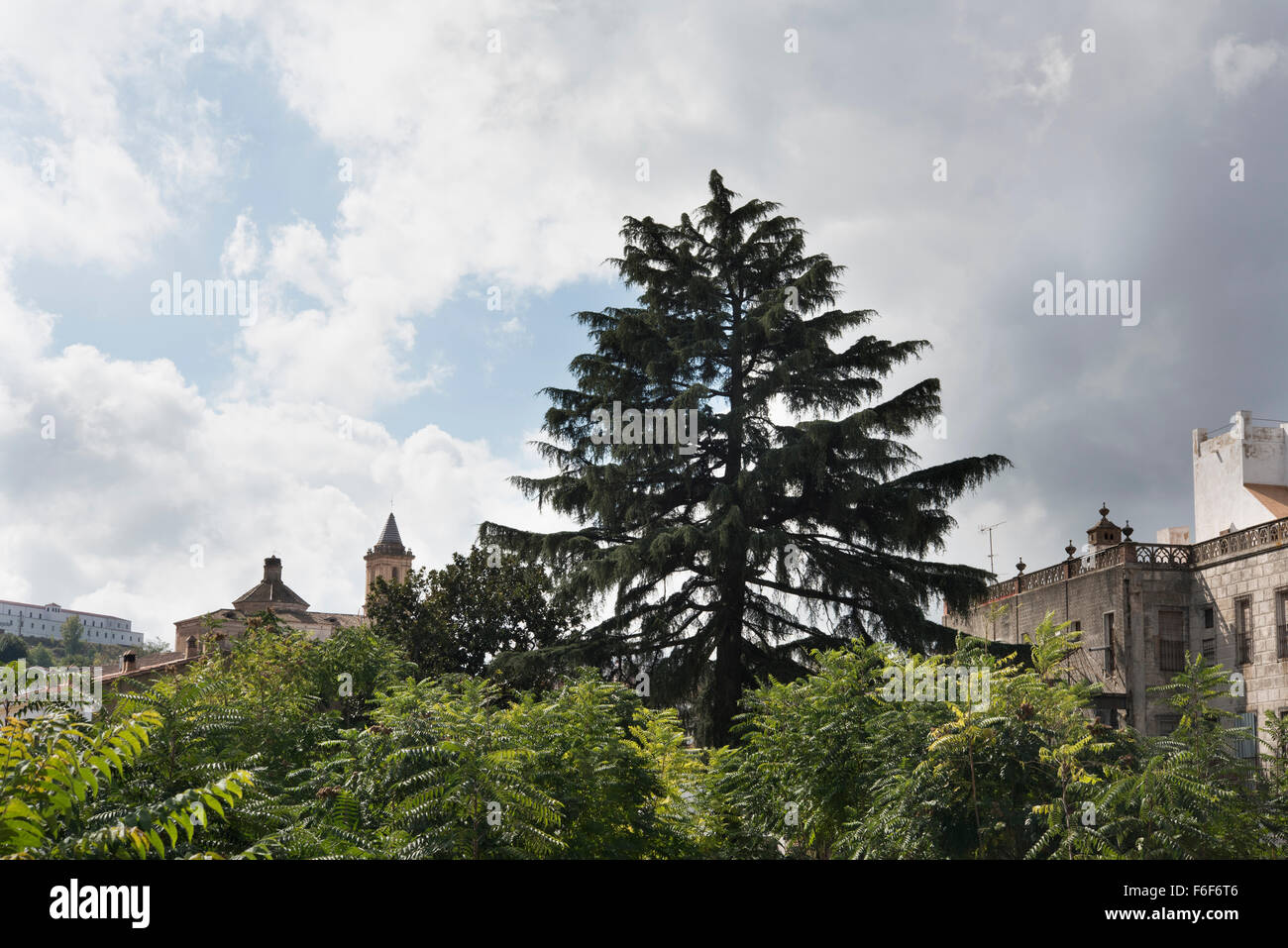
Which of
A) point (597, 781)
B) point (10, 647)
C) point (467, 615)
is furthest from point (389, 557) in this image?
point (597, 781)

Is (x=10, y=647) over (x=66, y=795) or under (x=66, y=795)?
under

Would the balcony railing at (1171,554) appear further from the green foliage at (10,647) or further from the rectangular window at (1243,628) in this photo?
the green foliage at (10,647)

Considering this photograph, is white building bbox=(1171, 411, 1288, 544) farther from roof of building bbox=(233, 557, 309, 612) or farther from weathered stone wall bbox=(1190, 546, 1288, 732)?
roof of building bbox=(233, 557, 309, 612)

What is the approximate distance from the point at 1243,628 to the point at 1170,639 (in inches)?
106

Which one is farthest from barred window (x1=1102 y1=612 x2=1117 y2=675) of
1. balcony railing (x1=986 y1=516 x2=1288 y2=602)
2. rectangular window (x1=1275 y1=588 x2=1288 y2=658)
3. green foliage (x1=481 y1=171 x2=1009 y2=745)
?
green foliage (x1=481 y1=171 x2=1009 y2=745)

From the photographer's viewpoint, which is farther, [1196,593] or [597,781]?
[1196,593]

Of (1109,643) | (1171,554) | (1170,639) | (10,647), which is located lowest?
(10,647)

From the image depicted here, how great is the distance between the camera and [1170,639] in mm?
35906

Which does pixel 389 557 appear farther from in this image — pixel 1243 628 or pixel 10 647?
pixel 1243 628
